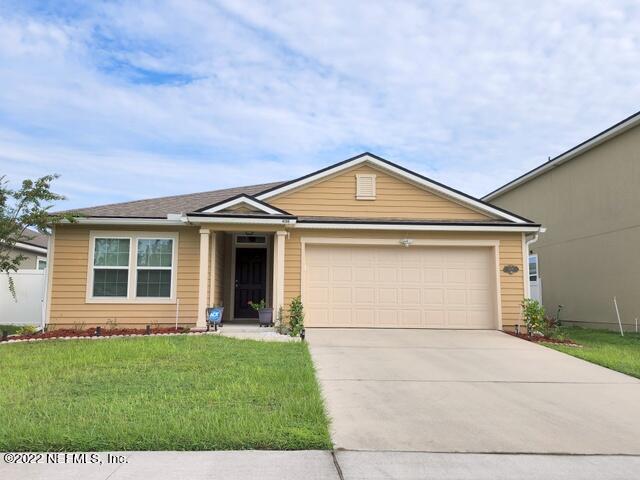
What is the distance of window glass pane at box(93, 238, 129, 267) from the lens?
12.4m

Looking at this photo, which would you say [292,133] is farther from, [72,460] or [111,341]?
[72,460]

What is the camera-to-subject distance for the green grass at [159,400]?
13.9ft

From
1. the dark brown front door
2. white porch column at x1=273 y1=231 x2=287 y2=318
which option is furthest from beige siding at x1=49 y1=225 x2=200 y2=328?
white porch column at x1=273 y1=231 x2=287 y2=318

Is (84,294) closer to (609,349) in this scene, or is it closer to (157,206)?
(157,206)

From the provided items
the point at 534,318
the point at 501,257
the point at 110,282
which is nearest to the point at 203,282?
the point at 110,282

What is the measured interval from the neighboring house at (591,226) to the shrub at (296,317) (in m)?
9.81

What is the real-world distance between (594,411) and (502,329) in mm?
7151

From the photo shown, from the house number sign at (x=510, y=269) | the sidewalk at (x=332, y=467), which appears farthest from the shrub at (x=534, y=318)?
the sidewalk at (x=332, y=467)

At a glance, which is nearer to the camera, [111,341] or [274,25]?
[111,341]

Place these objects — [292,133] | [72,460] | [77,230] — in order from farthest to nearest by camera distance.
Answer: [292,133] → [77,230] → [72,460]

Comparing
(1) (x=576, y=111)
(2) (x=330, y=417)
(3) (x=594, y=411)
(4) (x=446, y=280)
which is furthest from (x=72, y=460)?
(1) (x=576, y=111)

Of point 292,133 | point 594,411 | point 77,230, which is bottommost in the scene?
point 594,411

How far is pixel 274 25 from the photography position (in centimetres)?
1157

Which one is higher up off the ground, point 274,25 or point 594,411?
point 274,25
